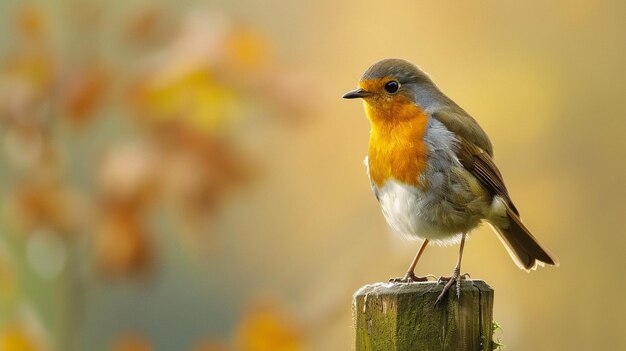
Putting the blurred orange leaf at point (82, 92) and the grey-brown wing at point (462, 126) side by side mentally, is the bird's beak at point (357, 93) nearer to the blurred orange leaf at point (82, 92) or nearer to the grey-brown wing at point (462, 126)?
the grey-brown wing at point (462, 126)

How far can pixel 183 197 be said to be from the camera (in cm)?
285

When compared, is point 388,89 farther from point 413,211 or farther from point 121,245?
point 121,245

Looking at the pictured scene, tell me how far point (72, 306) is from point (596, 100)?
422cm

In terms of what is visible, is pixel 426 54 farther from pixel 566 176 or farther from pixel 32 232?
pixel 32 232

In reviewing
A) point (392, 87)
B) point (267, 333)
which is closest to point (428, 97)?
point (392, 87)

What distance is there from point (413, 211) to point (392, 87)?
51 centimetres

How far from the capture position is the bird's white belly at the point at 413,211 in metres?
3.10

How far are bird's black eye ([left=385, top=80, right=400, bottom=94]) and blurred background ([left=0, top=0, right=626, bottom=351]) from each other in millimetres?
234

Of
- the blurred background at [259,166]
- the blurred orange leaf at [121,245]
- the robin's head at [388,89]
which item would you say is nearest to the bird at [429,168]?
the robin's head at [388,89]

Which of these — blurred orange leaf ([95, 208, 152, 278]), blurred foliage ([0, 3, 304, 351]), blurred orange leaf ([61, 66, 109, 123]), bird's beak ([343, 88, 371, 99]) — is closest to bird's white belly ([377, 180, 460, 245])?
bird's beak ([343, 88, 371, 99])

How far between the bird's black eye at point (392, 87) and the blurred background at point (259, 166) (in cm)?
23

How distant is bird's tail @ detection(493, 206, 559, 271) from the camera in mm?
3293

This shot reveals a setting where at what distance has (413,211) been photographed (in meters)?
3.12

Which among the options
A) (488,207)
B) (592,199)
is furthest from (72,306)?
(592,199)
